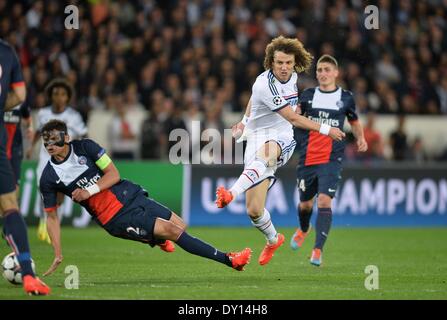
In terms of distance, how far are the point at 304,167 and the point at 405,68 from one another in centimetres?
1084

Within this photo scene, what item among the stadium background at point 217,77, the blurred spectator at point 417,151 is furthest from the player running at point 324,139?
the blurred spectator at point 417,151

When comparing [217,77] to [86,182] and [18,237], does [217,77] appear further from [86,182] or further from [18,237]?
[18,237]

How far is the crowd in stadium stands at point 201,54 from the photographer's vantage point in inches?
768

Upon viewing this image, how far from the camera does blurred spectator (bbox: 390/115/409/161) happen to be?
20625 millimetres

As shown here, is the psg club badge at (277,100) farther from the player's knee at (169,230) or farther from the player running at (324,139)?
the player's knee at (169,230)

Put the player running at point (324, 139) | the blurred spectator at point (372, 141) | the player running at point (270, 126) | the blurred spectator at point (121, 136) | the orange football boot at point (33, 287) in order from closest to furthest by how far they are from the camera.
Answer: the orange football boot at point (33, 287) < the player running at point (270, 126) < the player running at point (324, 139) < the blurred spectator at point (121, 136) < the blurred spectator at point (372, 141)

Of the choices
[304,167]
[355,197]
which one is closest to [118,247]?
[304,167]

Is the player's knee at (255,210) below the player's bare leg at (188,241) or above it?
above

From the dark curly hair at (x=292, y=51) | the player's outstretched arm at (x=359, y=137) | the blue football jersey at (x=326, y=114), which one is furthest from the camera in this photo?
the blue football jersey at (x=326, y=114)

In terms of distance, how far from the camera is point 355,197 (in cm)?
1914

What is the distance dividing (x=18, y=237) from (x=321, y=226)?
4.41 m

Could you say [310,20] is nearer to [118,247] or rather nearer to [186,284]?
[118,247]

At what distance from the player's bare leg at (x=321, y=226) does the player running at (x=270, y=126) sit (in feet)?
1.70

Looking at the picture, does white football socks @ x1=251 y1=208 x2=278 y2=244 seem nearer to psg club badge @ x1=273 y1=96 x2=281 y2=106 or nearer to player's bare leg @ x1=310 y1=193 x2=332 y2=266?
player's bare leg @ x1=310 y1=193 x2=332 y2=266
